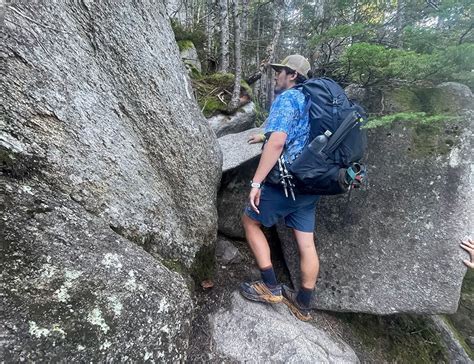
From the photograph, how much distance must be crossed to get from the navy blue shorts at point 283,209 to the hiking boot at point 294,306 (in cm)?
105

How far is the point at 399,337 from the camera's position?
4.52m

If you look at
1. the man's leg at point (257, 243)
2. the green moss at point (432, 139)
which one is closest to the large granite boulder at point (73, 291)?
the man's leg at point (257, 243)

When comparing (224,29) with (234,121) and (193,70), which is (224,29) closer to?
(193,70)

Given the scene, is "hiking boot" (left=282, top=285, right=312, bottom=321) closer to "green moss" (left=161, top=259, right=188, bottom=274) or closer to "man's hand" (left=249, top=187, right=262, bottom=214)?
"man's hand" (left=249, top=187, right=262, bottom=214)

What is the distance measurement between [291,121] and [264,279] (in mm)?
2221

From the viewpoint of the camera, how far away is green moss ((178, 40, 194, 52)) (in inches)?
348

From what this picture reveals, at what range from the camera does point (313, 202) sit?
3.99 meters

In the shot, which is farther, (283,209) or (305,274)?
(305,274)

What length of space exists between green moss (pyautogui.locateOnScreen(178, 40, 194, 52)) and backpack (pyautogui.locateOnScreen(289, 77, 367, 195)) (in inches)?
260

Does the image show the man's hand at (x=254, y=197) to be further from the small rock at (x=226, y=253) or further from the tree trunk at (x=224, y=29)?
the tree trunk at (x=224, y=29)

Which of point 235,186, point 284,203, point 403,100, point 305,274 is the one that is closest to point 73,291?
point 284,203

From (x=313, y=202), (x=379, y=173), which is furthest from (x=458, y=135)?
(x=313, y=202)

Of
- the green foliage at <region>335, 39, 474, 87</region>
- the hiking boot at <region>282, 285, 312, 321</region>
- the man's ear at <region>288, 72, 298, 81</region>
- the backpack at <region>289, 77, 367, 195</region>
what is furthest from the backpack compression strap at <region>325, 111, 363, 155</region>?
the hiking boot at <region>282, 285, 312, 321</region>

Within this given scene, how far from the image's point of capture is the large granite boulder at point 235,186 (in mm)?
5023
